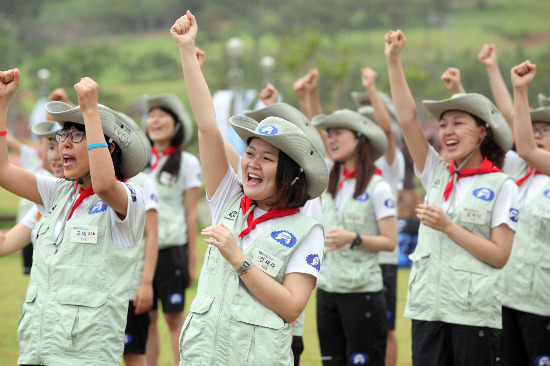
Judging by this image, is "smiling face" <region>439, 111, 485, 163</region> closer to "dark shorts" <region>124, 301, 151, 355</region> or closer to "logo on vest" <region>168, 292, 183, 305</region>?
"dark shorts" <region>124, 301, 151, 355</region>

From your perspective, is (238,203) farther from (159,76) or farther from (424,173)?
(159,76)

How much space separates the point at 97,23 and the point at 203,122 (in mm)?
59687

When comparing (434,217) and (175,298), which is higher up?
(434,217)

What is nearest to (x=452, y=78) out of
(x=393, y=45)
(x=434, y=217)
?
(x=393, y=45)

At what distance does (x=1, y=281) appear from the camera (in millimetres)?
11828

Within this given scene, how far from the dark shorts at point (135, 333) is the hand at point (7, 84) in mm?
2444

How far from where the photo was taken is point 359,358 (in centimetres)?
576

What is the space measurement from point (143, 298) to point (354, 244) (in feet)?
5.50

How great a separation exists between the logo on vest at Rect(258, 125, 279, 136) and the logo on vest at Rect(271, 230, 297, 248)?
17.8 inches

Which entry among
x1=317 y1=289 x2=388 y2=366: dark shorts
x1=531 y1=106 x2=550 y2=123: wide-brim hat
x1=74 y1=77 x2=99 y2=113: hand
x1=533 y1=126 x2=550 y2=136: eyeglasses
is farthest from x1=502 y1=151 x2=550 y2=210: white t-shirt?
x1=74 y1=77 x2=99 y2=113: hand

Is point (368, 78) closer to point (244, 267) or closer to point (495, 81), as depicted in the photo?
point (495, 81)

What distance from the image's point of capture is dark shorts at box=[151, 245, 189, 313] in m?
6.78

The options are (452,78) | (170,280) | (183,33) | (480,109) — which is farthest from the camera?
(170,280)

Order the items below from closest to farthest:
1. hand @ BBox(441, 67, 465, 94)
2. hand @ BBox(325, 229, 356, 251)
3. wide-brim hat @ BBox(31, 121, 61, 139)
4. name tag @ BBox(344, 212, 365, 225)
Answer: hand @ BBox(441, 67, 465, 94), wide-brim hat @ BBox(31, 121, 61, 139), hand @ BBox(325, 229, 356, 251), name tag @ BBox(344, 212, 365, 225)
